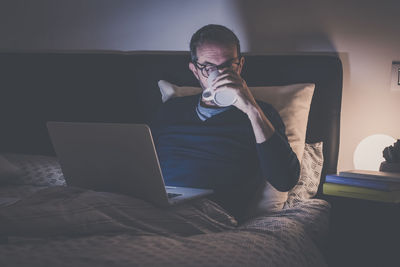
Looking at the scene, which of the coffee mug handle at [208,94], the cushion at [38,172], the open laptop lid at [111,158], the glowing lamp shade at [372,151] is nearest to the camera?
the open laptop lid at [111,158]

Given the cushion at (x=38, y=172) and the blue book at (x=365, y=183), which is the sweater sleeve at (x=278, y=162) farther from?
the cushion at (x=38, y=172)

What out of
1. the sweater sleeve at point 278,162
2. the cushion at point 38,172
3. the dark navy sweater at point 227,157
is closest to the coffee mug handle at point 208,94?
the dark navy sweater at point 227,157

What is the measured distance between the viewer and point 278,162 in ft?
4.65

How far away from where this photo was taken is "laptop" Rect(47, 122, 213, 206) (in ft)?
3.95

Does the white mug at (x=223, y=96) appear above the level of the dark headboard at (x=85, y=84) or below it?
below

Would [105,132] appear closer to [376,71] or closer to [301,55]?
[301,55]

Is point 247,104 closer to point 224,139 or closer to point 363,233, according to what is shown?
point 224,139

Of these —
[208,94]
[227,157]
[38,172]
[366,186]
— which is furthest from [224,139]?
[38,172]

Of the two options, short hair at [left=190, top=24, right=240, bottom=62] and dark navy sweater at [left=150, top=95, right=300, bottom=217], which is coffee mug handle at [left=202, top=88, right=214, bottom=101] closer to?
dark navy sweater at [left=150, top=95, right=300, bottom=217]

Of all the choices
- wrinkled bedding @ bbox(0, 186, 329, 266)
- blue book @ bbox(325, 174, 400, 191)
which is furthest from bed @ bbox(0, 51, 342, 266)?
blue book @ bbox(325, 174, 400, 191)

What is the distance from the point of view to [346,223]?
1.51m

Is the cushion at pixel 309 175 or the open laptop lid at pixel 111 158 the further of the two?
the cushion at pixel 309 175

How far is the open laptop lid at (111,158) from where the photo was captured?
1204mm

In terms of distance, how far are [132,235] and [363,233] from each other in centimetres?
75
